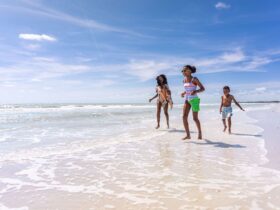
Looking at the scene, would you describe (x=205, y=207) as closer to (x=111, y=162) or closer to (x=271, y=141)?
(x=111, y=162)

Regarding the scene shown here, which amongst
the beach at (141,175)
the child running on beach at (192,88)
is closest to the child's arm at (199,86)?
the child running on beach at (192,88)

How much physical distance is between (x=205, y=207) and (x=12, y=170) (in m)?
3.30

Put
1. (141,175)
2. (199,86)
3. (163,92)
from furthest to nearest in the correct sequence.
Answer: (163,92)
(199,86)
(141,175)

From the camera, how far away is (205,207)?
3316mm

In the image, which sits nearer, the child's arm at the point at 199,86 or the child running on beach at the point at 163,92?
the child's arm at the point at 199,86

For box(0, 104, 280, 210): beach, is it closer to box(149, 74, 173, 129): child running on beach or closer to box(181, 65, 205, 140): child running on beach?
box(181, 65, 205, 140): child running on beach

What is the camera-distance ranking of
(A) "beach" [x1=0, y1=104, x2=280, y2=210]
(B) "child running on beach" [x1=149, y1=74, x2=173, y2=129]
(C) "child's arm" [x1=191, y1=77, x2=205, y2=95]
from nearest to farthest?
(A) "beach" [x1=0, y1=104, x2=280, y2=210]
(C) "child's arm" [x1=191, y1=77, x2=205, y2=95]
(B) "child running on beach" [x1=149, y1=74, x2=173, y2=129]

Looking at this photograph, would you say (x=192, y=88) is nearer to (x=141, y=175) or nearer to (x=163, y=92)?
(x=163, y=92)

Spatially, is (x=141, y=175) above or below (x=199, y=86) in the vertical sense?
below

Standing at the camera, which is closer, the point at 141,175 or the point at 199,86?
the point at 141,175

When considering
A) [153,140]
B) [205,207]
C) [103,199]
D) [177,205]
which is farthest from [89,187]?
[153,140]

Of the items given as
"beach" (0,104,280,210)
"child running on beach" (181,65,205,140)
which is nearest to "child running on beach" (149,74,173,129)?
"child running on beach" (181,65,205,140)

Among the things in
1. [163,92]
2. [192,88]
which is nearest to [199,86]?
[192,88]

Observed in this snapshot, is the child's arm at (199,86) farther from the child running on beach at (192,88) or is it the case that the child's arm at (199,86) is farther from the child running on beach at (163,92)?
the child running on beach at (163,92)
